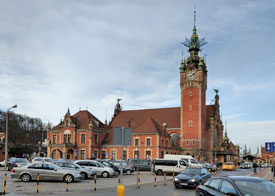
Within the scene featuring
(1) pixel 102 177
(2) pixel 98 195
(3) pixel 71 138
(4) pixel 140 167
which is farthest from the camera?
(3) pixel 71 138

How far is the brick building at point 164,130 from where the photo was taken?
63.9m

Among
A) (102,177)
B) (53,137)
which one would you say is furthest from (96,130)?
(102,177)

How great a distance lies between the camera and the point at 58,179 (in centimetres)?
2173

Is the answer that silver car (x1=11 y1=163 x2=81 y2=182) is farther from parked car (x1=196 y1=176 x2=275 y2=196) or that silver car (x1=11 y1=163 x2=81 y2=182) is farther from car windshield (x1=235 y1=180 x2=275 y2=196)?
car windshield (x1=235 y1=180 x2=275 y2=196)

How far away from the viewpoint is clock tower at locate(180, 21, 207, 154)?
70.2 metres

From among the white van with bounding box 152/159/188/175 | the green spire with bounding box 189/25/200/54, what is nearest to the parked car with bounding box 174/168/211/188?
the white van with bounding box 152/159/188/175

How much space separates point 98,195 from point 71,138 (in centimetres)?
5305

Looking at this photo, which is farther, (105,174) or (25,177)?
(105,174)

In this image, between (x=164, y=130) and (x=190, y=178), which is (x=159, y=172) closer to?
(x=190, y=178)

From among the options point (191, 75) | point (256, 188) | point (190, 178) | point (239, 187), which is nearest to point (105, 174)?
point (190, 178)

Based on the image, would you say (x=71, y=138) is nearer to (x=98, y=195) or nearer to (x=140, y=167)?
(x=140, y=167)

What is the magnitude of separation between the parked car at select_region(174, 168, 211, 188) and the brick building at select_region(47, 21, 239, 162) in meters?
39.8

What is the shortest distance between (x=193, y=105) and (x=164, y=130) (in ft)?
33.2

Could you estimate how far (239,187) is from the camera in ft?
29.1
